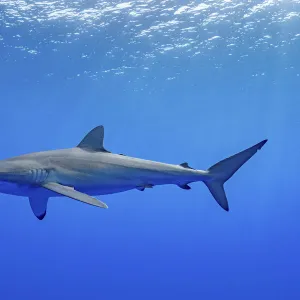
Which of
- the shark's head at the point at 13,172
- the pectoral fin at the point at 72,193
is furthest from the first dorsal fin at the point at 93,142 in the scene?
the shark's head at the point at 13,172

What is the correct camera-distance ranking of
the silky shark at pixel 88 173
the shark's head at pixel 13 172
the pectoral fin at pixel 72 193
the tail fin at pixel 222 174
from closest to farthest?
1. the pectoral fin at pixel 72 193
2. the shark's head at pixel 13 172
3. the silky shark at pixel 88 173
4. the tail fin at pixel 222 174

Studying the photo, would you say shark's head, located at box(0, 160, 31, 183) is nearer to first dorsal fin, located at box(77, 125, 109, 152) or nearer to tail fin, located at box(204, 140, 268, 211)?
first dorsal fin, located at box(77, 125, 109, 152)

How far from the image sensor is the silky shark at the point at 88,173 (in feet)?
18.1

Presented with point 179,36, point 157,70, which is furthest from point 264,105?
point 179,36

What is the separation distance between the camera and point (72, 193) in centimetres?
527

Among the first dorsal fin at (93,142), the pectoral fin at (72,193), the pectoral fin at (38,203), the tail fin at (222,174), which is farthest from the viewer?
the tail fin at (222,174)

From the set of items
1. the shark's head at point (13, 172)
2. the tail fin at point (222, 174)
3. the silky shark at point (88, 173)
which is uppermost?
the shark's head at point (13, 172)

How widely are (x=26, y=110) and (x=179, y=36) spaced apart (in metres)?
21.3

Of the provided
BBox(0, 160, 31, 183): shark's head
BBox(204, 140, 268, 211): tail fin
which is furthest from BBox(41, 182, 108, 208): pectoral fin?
BBox(204, 140, 268, 211): tail fin

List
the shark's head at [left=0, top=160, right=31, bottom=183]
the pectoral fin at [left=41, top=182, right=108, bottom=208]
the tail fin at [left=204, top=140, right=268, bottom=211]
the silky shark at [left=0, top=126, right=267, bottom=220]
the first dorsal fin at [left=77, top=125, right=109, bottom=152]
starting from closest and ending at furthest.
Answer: the pectoral fin at [left=41, top=182, right=108, bottom=208] < the shark's head at [left=0, top=160, right=31, bottom=183] < the silky shark at [left=0, top=126, right=267, bottom=220] < the first dorsal fin at [left=77, top=125, right=109, bottom=152] < the tail fin at [left=204, top=140, right=268, bottom=211]

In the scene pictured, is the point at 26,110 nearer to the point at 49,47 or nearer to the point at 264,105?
the point at 49,47

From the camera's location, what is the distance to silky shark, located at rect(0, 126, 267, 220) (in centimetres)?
552

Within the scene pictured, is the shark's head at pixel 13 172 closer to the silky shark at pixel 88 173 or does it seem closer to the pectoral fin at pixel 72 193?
the silky shark at pixel 88 173

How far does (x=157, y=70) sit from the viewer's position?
2756 cm
